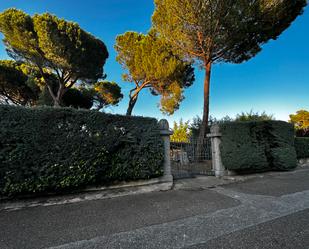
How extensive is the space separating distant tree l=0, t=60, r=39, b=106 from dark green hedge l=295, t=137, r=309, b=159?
18.6 metres

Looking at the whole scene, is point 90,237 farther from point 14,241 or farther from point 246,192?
point 246,192

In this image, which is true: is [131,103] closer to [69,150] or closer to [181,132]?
[181,132]

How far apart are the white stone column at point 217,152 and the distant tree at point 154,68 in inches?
247

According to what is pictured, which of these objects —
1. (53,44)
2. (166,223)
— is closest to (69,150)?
(166,223)

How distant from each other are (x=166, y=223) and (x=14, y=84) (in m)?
16.5

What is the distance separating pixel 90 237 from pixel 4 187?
240 centimetres

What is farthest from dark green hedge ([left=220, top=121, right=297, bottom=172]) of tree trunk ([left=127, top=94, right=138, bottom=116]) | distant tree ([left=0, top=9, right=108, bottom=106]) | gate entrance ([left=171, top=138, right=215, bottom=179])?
distant tree ([left=0, top=9, right=108, bottom=106])

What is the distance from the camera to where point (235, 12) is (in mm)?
7367

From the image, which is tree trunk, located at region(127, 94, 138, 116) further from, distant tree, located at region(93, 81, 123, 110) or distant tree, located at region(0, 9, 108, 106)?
distant tree, located at region(0, 9, 108, 106)

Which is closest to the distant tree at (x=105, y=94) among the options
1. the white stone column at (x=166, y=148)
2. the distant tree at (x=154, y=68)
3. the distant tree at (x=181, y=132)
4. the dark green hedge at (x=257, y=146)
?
the distant tree at (x=154, y=68)

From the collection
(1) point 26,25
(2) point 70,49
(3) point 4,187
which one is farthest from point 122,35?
(3) point 4,187

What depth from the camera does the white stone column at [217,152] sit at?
5977mm

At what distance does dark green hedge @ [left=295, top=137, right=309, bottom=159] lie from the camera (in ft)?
28.6

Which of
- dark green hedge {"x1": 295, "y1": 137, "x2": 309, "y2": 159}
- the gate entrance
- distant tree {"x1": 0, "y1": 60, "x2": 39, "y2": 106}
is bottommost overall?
the gate entrance
